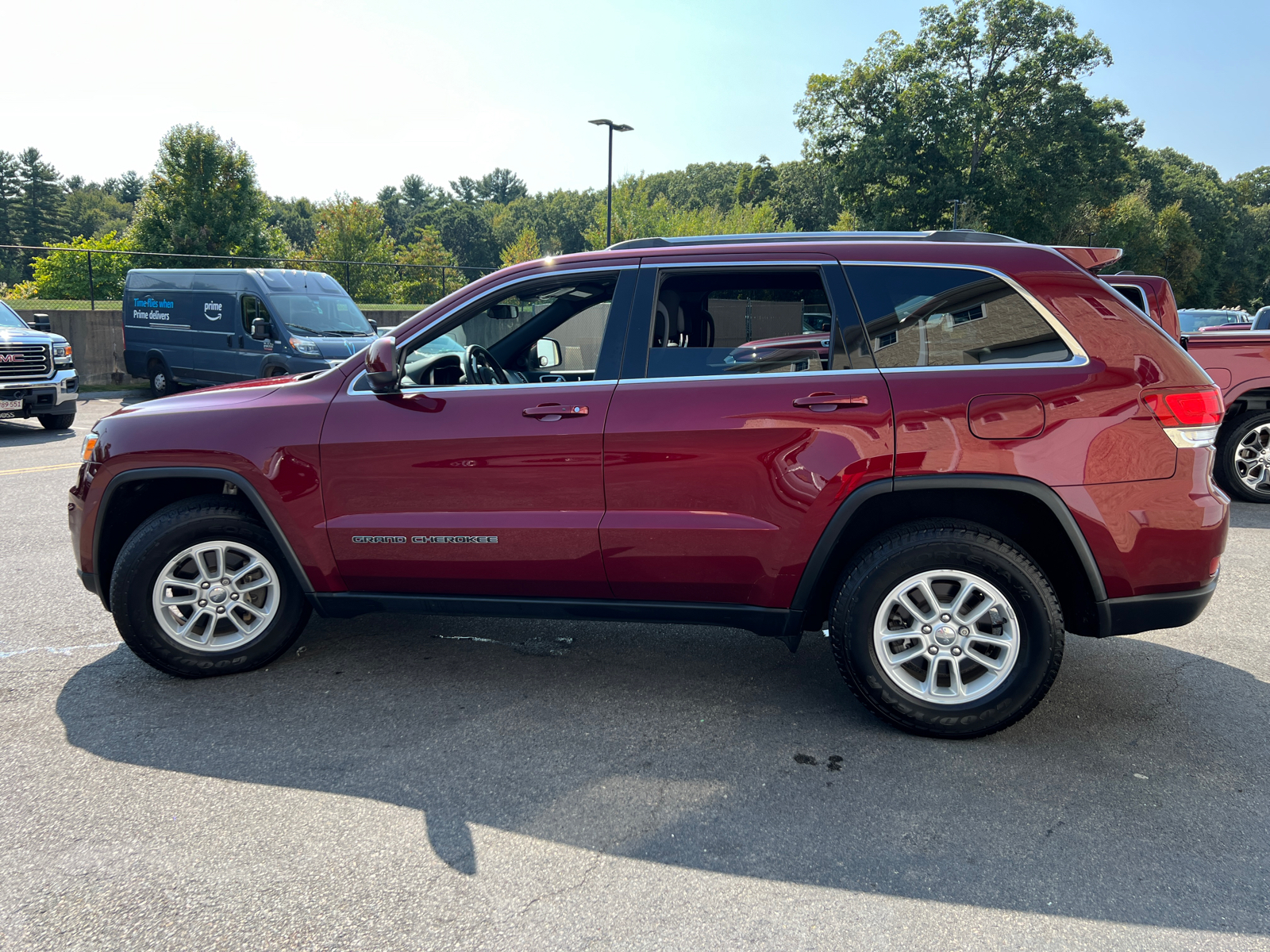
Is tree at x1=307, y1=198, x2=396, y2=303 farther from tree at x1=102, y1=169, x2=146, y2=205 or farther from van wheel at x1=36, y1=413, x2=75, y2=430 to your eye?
tree at x1=102, y1=169, x2=146, y2=205

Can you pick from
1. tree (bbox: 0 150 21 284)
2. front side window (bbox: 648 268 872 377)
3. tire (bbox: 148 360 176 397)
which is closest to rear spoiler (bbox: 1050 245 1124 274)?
front side window (bbox: 648 268 872 377)

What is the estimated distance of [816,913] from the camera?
239cm

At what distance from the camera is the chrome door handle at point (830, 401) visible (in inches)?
130

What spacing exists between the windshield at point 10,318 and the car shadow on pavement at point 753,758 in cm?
1094

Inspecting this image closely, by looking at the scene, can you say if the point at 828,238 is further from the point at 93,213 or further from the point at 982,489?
the point at 93,213

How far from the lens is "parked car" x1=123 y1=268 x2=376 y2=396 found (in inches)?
586

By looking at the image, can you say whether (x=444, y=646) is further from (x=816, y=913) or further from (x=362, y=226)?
(x=362, y=226)

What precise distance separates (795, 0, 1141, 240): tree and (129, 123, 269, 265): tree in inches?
1083

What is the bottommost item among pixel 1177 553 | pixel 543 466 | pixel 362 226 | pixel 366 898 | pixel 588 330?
pixel 366 898

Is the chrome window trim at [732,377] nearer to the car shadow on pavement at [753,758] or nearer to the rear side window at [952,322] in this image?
the rear side window at [952,322]

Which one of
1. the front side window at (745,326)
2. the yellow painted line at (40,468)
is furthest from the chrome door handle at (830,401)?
the yellow painted line at (40,468)

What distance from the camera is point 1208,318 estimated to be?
17.4 m

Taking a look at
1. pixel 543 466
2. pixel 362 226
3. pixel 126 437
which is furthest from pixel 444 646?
pixel 362 226

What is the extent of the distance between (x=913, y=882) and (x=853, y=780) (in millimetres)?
566
